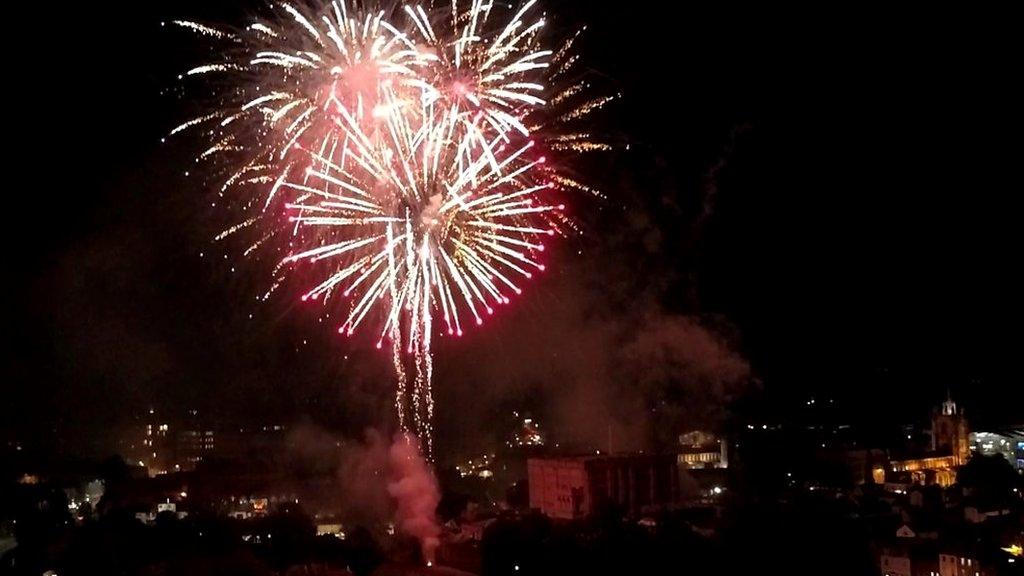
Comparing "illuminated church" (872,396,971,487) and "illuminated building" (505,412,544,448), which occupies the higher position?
"illuminated building" (505,412,544,448)

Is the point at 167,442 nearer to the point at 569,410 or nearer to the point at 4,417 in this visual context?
the point at 4,417

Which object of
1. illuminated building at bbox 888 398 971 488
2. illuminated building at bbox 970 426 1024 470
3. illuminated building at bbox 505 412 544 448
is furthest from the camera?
illuminated building at bbox 970 426 1024 470

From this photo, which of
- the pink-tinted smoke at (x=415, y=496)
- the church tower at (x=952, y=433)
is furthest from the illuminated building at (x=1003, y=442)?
the pink-tinted smoke at (x=415, y=496)

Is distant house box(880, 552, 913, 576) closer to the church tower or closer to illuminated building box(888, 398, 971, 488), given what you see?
illuminated building box(888, 398, 971, 488)

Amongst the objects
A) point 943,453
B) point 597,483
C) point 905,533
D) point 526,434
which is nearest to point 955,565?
point 905,533

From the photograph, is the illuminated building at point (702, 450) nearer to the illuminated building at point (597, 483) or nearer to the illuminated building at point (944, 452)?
the illuminated building at point (944, 452)

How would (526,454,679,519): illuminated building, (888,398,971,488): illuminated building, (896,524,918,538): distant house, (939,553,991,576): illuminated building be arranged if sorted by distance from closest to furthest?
(939,553,991,576): illuminated building < (896,524,918,538): distant house < (526,454,679,519): illuminated building < (888,398,971,488): illuminated building

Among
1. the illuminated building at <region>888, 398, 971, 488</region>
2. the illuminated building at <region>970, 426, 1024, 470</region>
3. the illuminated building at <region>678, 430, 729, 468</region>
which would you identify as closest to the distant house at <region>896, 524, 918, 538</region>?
the illuminated building at <region>888, 398, 971, 488</region>

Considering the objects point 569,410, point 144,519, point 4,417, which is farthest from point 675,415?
point 4,417
